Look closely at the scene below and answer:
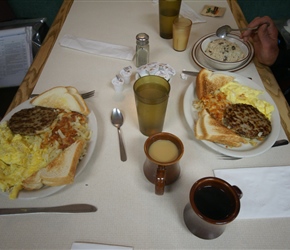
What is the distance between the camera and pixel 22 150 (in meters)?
0.88

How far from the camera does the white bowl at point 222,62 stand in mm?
1270

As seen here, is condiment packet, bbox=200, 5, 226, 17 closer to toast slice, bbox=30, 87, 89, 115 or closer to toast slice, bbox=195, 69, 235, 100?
toast slice, bbox=195, 69, 235, 100

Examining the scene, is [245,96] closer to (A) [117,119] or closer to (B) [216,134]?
(B) [216,134]

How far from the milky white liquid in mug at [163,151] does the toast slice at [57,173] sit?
276mm

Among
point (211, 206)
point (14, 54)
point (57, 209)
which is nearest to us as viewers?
point (211, 206)

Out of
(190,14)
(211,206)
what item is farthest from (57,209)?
(190,14)

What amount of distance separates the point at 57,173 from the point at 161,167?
1.19 ft

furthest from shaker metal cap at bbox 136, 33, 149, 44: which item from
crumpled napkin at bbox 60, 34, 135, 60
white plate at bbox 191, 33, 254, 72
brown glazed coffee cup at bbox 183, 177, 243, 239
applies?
brown glazed coffee cup at bbox 183, 177, 243, 239

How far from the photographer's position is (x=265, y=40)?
1.35 m

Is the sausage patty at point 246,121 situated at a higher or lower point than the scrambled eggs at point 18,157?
lower

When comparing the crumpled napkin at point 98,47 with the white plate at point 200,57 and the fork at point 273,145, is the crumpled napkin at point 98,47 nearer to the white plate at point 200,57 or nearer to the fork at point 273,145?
the white plate at point 200,57

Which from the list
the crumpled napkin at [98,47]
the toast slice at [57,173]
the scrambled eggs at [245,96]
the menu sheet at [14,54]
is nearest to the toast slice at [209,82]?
the scrambled eggs at [245,96]

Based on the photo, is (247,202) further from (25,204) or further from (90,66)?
(90,66)

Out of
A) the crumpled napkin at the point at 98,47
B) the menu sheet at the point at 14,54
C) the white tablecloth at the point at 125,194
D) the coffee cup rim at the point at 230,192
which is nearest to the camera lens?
the coffee cup rim at the point at 230,192
